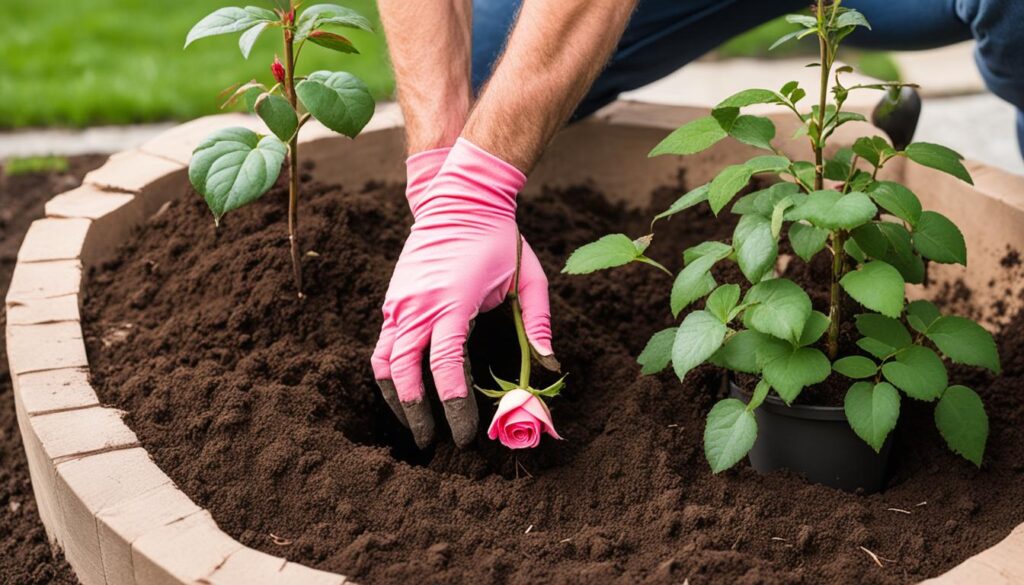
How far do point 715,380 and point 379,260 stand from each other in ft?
2.18

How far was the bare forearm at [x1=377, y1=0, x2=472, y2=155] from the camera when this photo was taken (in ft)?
6.87

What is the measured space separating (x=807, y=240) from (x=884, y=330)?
23 centimetres

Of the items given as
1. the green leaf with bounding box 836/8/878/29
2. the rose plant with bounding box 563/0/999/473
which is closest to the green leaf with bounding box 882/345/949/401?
the rose plant with bounding box 563/0/999/473

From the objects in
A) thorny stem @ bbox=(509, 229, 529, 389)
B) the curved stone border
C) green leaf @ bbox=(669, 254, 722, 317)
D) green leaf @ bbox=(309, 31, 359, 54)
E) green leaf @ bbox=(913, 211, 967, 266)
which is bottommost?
the curved stone border

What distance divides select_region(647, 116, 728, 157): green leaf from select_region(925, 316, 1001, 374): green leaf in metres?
0.44

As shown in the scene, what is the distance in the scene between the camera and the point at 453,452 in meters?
1.76

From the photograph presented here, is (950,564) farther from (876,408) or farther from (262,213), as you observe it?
(262,213)

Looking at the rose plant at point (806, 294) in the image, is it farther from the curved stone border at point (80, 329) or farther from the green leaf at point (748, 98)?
the curved stone border at point (80, 329)

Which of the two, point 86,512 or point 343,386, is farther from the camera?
point 343,386

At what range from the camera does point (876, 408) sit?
5.16ft

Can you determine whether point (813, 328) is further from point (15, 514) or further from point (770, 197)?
point (15, 514)

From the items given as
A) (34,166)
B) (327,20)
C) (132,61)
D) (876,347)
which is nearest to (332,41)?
(327,20)

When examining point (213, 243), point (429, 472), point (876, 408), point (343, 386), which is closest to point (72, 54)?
point (213, 243)

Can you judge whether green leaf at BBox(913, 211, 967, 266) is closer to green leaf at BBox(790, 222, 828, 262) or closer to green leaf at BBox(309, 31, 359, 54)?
green leaf at BBox(790, 222, 828, 262)
